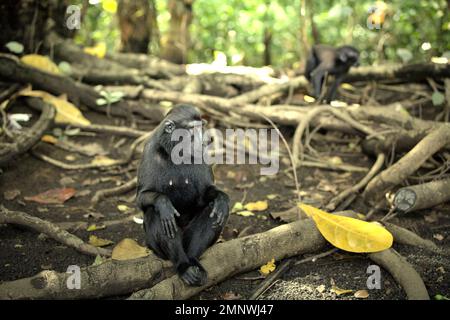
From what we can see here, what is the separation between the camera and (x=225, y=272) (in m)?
3.50

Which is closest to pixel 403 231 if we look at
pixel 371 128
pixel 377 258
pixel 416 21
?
pixel 377 258

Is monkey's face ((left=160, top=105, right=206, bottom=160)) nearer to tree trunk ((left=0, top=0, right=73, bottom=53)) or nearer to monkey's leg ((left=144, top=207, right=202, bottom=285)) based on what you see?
monkey's leg ((left=144, top=207, right=202, bottom=285))

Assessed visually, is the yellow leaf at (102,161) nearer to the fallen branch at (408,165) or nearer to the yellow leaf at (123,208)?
the yellow leaf at (123,208)

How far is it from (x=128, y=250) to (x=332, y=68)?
477cm

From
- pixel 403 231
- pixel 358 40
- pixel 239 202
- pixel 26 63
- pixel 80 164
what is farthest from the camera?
pixel 358 40

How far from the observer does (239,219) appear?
4699 mm

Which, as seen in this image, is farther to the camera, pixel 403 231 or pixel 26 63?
pixel 26 63

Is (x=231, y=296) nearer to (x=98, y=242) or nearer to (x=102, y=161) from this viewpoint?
(x=98, y=242)

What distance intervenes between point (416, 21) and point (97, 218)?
717 centimetres

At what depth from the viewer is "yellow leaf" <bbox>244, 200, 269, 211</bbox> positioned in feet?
16.1

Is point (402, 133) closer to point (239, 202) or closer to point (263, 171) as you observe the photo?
point (263, 171)

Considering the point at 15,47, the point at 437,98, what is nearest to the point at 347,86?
the point at 437,98

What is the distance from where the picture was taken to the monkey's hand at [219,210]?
3.57m

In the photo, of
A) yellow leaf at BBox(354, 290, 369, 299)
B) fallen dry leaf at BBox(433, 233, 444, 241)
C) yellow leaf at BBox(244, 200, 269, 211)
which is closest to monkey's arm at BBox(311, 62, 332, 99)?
yellow leaf at BBox(244, 200, 269, 211)
